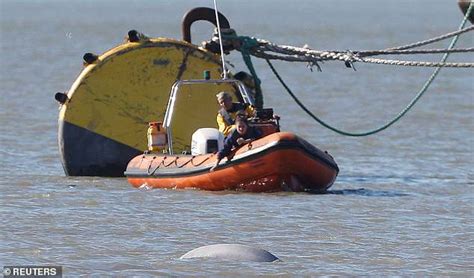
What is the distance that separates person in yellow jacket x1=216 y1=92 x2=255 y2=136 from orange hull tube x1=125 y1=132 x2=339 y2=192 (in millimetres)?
Answer: 582

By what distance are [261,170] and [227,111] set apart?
1305 millimetres

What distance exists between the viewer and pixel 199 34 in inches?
3297

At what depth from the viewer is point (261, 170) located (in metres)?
19.8

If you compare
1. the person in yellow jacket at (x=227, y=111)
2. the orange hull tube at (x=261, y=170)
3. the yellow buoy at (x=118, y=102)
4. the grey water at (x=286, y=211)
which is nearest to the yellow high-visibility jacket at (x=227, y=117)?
the person in yellow jacket at (x=227, y=111)

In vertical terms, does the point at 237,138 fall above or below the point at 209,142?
above

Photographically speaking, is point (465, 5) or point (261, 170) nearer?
point (261, 170)

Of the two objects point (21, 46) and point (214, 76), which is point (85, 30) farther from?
point (214, 76)

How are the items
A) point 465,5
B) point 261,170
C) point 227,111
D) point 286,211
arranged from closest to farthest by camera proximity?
1. point 286,211
2. point 261,170
3. point 227,111
4. point 465,5

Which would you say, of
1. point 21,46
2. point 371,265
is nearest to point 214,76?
point 371,265

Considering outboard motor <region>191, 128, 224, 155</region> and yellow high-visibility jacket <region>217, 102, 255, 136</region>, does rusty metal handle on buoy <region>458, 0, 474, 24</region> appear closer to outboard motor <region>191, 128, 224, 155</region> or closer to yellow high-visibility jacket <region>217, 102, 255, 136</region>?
yellow high-visibility jacket <region>217, 102, 255, 136</region>

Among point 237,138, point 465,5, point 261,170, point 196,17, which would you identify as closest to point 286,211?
point 261,170

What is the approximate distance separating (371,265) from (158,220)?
3.22 metres

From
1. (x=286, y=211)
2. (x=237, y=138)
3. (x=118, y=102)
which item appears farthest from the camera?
(x=118, y=102)

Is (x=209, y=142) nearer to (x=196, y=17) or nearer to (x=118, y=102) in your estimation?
(x=118, y=102)
